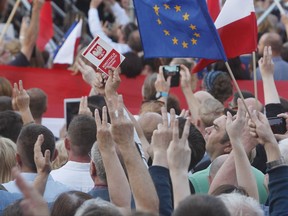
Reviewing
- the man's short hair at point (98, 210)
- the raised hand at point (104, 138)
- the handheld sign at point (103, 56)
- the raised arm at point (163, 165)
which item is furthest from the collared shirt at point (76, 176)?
the man's short hair at point (98, 210)

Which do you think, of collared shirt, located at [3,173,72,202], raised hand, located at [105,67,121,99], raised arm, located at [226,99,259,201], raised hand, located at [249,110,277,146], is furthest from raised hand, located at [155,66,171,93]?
raised arm, located at [226,99,259,201]

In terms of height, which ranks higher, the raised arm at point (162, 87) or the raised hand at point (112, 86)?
the raised hand at point (112, 86)

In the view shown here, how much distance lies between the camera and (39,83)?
1230cm

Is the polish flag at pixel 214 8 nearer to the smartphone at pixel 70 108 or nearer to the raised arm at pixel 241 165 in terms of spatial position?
the smartphone at pixel 70 108

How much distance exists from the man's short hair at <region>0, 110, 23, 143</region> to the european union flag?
4.31ft

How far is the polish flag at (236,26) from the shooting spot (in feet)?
25.2

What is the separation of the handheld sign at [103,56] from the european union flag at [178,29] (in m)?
0.24

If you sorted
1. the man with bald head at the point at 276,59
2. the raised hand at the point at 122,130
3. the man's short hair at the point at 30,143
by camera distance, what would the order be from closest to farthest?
the raised hand at the point at 122,130 < the man's short hair at the point at 30,143 < the man with bald head at the point at 276,59

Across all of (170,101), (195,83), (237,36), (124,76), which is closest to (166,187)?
(237,36)

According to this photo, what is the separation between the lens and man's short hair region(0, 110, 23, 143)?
8.20 meters

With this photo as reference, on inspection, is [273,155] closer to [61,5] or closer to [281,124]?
[281,124]

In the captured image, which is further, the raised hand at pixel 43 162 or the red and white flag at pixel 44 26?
the red and white flag at pixel 44 26

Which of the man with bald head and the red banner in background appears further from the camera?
the red banner in background

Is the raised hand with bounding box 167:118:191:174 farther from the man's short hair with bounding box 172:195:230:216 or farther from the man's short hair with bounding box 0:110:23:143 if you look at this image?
the man's short hair with bounding box 0:110:23:143
